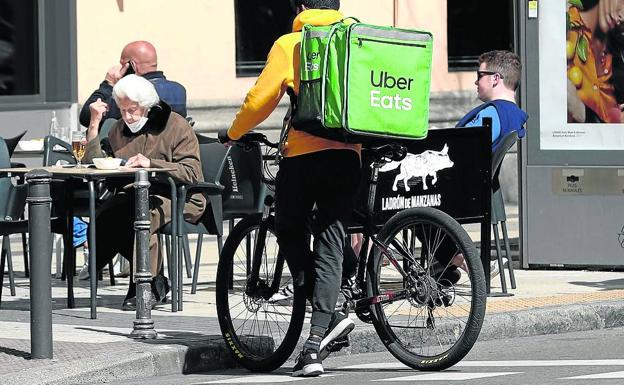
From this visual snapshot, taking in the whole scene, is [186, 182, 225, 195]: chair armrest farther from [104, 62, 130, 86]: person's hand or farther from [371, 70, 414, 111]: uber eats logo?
[371, 70, 414, 111]: uber eats logo

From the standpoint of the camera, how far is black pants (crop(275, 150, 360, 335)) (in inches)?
313

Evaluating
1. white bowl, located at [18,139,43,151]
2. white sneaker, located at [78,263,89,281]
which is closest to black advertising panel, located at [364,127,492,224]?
white sneaker, located at [78,263,89,281]

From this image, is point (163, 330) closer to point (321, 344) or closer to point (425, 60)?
point (321, 344)

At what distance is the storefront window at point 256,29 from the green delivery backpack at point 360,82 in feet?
33.5

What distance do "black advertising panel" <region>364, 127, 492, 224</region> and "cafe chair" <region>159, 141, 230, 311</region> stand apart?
1.16 meters

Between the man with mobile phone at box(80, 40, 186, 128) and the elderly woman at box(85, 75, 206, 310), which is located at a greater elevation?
the man with mobile phone at box(80, 40, 186, 128)

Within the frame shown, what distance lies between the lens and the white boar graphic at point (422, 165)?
33.1 feet

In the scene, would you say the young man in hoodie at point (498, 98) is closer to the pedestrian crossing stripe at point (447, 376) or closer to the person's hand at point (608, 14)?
the person's hand at point (608, 14)

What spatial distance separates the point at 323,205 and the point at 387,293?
52 centimetres

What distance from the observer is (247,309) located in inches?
336

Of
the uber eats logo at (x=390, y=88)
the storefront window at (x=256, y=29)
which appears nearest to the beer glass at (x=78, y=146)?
the uber eats logo at (x=390, y=88)

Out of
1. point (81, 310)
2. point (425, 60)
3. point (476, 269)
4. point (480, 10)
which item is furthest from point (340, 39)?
point (480, 10)

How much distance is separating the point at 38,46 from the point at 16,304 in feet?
21.6

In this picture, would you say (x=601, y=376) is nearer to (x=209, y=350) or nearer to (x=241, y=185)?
(x=209, y=350)
